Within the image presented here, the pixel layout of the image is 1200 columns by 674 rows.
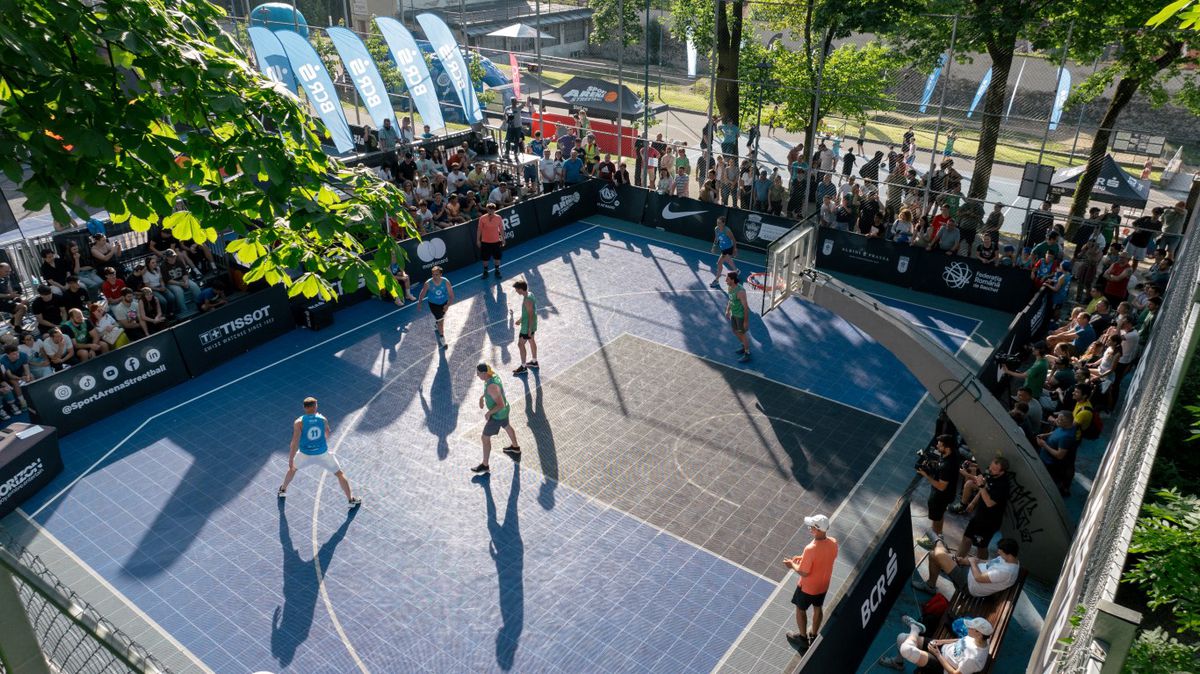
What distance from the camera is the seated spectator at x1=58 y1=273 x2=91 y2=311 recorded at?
17.2 metres

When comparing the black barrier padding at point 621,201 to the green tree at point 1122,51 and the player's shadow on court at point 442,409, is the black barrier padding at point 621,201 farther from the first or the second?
the green tree at point 1122,51

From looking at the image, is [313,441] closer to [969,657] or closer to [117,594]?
[117,594]

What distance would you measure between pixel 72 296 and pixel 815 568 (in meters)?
15.5

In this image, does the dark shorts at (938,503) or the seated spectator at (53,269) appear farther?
the seated spectator at (53,269)

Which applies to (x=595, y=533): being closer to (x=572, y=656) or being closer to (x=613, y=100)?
(x=572, y=656)

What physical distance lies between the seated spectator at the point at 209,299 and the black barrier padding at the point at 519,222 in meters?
7.54

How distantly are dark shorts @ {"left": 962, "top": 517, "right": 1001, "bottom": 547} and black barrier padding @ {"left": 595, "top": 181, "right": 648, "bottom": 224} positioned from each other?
1625 centimetres

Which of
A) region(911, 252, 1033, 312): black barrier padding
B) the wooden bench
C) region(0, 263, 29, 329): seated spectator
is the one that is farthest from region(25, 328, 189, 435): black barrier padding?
region(911, 252, 1033, 312): black barrier padding

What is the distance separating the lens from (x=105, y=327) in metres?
16.1

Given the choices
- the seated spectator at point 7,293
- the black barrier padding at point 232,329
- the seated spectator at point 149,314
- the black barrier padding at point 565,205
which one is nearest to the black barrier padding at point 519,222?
the black barrier padding at point 565,205

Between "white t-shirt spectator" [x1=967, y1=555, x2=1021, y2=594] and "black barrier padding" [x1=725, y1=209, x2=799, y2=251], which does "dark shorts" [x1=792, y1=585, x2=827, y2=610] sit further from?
"black barrier padding" [x1=725, y1=209, x2=799, y2=251]

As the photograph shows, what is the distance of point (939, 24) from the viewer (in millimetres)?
22359

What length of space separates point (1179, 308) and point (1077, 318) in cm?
608

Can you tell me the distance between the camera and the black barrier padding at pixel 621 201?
25734 millimetres
